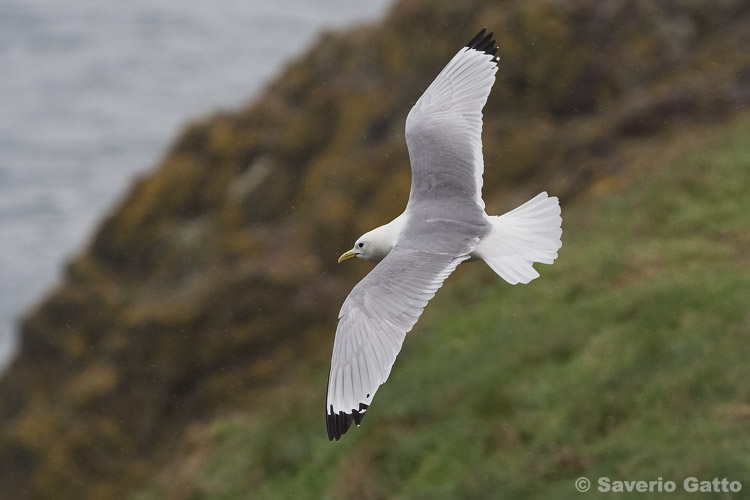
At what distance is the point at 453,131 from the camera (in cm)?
691

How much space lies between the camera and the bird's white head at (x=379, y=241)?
246 inches

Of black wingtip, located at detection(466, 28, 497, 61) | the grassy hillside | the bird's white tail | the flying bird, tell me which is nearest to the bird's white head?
the flying bird

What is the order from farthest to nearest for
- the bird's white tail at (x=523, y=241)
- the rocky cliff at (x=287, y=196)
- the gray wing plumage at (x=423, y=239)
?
the rocky cliff at (x=287, y=196), the bird's white tail at (x=523, y=241), the gray wing plumage at (x=423, y=239)

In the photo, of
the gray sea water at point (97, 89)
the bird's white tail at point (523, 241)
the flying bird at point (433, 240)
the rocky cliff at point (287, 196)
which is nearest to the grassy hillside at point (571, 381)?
the rocky cliff at point (287, 196)

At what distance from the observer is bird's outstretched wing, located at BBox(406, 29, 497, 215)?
6.58 m

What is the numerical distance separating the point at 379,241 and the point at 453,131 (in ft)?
3.67

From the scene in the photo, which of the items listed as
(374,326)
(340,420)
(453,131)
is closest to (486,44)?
(453,131)

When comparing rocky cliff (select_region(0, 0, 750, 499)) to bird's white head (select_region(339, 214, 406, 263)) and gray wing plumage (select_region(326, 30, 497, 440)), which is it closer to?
gray wing plumage (select_region(326, 30, 497, 440))

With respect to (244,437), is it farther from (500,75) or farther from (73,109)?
(73,109)

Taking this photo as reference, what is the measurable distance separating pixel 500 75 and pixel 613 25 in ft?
6.48

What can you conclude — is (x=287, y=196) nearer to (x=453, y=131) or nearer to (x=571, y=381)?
(x=571, y=381)

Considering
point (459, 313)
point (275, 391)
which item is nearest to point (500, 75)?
point (459, 313)

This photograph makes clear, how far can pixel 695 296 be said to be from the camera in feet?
28.3

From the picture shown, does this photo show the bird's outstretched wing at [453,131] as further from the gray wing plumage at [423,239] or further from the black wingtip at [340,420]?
the black wingtip at [340,420]
